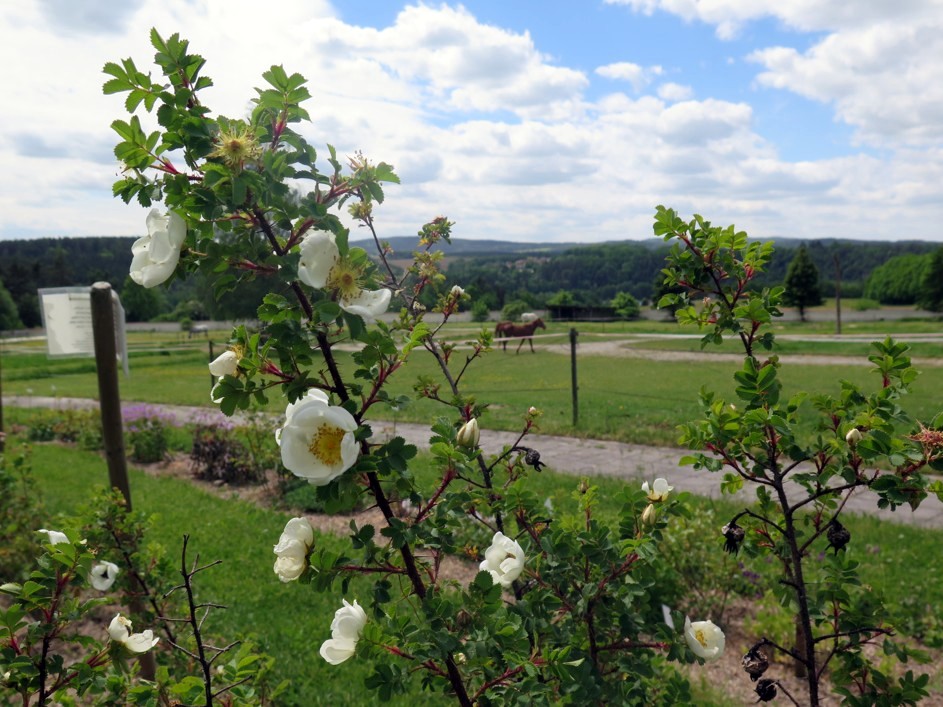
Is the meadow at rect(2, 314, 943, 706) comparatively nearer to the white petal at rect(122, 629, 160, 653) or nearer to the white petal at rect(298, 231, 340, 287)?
the white petal at rect(298, 231, 340, 287)

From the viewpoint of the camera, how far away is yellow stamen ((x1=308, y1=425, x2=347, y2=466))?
1159 millimetres

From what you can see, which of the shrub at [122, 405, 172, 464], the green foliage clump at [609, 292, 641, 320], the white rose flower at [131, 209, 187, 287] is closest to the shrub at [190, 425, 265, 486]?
the shrub at [122, 405, 172, 464]

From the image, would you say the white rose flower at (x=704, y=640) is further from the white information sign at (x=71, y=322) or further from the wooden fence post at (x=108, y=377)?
the white information sign at (x=71, y=322)

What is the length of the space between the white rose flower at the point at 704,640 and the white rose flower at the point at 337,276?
3.69ft

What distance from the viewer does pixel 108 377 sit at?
351cm

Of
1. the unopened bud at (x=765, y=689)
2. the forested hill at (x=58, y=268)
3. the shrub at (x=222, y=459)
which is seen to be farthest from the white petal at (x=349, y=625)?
the forested hill at (x=58, y=268)

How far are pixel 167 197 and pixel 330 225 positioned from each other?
293mm

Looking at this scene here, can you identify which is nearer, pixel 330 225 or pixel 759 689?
pixel 330 225

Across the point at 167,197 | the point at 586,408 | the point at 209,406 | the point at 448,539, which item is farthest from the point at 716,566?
the point at 209,406

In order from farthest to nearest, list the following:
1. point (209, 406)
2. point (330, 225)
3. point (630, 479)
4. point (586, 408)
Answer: point (209, 406) < point (586, 408) < point (630, 479) < point (330, 225)

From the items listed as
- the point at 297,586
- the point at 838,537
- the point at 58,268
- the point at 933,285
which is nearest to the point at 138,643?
the point at 838,537

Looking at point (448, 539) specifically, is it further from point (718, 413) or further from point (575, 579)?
point (718, 413)

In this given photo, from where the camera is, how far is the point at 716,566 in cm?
398

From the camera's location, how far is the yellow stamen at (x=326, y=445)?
1.16 metres
